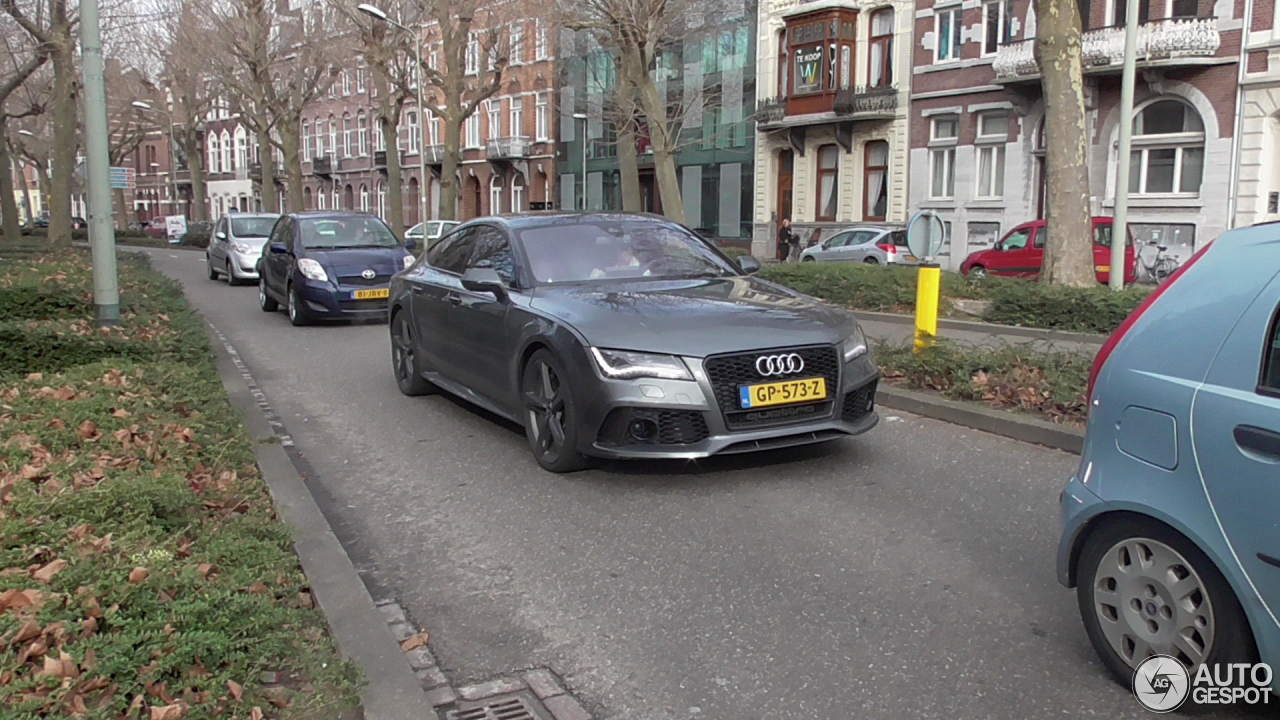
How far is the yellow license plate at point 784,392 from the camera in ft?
19.8

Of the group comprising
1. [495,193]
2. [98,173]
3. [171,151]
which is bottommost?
[98,173]

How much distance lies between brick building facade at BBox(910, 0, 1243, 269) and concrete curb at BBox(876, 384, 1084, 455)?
21.7 metres

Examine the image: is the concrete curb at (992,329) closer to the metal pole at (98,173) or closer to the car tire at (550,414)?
the car tire at (550,414)

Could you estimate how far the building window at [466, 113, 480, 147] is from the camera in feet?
195

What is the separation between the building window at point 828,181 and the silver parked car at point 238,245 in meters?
19.7

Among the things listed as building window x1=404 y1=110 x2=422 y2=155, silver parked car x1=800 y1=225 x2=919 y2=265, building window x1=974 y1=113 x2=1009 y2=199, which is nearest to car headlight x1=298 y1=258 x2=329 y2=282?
silver parked car x1=800 y1=225 x2=919 y2=265

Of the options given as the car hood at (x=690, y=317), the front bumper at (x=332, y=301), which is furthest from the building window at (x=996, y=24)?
the car hood at (x=690, y=317)

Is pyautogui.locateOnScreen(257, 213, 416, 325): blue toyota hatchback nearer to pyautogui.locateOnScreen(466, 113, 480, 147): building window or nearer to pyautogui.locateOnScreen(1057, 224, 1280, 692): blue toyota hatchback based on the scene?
pyautogui.locateOnScreen(1057, 224, 1280, 692): blue toyota hatchback

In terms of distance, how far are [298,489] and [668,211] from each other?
59.5ft

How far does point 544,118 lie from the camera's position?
55.0 meters

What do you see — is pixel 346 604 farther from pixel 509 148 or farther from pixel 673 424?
pixel 509 148

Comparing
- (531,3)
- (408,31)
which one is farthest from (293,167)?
(531,3)

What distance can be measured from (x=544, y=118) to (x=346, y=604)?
172 feet

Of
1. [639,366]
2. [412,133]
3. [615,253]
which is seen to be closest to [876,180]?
[615,253]
